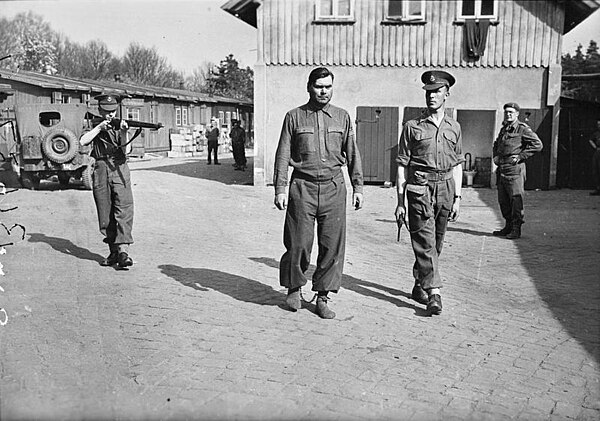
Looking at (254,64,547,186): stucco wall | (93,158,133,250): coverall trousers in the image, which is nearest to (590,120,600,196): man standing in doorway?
(254,64,547,186): stucco wall

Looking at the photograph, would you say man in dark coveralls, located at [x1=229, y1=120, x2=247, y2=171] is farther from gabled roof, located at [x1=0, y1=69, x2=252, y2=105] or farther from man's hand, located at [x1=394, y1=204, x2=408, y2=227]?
man's hand, located at [x1=394, y1=204, x2=408, y2=227]

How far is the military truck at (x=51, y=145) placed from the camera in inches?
623

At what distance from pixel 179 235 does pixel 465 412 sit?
22.6 feet

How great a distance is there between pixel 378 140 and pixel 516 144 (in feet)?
27.2

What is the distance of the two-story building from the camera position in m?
17.3

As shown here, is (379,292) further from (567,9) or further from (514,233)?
(567,9)

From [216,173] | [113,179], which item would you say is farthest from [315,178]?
[216,173]

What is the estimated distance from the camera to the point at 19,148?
658 inches

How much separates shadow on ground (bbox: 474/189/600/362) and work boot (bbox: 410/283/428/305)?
119cm

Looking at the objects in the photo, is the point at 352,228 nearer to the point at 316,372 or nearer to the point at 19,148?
the point at 316,372

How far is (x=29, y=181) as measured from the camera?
1684 centimetres

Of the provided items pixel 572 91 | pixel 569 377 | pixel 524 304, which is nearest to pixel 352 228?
pixel 524 304

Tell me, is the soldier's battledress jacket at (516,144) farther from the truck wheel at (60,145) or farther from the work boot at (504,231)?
the truck wheel at (60,145)

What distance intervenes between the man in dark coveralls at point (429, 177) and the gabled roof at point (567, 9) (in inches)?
474
